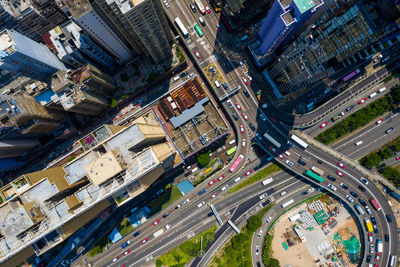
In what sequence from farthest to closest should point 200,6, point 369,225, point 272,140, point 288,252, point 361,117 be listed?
1. point 288,252
2. point 200,6
3. point 272,140
4. point 361,117
5. point 369,225

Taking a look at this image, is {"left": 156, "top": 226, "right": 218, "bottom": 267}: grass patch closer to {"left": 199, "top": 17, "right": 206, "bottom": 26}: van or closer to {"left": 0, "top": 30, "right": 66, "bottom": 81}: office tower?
{"left": 0, "top": 30, "right": 66, "bottom": 81}: office tower

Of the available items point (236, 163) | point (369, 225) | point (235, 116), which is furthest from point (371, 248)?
point (235, 116)

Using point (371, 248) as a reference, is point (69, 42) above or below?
above

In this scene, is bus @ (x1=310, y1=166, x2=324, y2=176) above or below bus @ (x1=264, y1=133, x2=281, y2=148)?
below

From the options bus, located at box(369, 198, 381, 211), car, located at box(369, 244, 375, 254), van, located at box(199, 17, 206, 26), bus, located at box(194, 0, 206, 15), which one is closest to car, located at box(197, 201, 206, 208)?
bus, located at box(369, 198, 381, 211)

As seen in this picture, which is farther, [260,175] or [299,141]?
[260,175]

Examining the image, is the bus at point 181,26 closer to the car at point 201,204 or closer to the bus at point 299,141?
the bus at point 299,141

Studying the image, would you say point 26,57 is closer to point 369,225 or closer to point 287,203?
point 287,203
